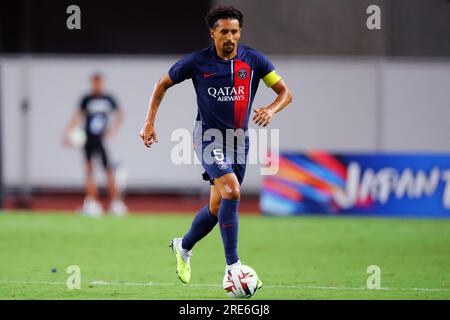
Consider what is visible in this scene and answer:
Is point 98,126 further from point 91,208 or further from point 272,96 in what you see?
point 272,96

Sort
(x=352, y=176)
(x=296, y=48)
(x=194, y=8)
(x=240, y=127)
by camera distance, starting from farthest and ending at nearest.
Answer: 1. (x=194, y=8)
2. (x=296, y=48)
3. (x=352, y=176)
4. (x=240, y=127)

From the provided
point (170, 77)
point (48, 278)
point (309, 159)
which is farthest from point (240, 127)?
point (309, 159)

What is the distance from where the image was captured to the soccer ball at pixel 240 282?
8305 mm

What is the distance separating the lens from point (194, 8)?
21500 mm

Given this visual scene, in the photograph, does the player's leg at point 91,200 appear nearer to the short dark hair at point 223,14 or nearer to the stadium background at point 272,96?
the stadium background at point 272,96

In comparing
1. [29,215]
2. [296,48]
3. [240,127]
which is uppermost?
[296,48]

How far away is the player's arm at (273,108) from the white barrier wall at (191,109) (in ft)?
33.2

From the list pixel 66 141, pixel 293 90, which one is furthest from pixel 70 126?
pixel 293 90

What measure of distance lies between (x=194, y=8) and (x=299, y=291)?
13.3m

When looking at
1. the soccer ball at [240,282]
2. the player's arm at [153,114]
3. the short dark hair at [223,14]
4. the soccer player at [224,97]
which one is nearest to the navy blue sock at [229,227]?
the soccer player at [224,97]

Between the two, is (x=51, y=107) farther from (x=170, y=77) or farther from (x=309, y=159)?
(x=170, y=77)

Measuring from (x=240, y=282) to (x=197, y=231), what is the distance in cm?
103

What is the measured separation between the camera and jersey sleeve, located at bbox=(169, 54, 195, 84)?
8781mm

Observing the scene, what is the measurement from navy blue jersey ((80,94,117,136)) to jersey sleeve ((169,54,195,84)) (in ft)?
29.1
